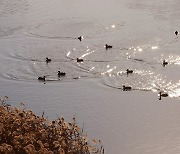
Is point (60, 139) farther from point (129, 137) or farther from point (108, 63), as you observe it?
point (108, 63)

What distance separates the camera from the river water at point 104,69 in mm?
19594

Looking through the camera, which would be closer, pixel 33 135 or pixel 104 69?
pixel 33 135

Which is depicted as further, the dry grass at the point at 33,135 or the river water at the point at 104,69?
the river water at the point at 104,69

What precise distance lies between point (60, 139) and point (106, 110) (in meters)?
7.76

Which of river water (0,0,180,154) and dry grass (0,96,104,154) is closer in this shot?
dry grass (0,96,104,154)

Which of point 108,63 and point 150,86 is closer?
point 150,86

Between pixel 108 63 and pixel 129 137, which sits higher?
pixel 108 63

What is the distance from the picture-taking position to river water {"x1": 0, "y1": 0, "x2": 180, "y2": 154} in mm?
19594

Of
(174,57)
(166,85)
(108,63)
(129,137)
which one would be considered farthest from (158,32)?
(129,137)

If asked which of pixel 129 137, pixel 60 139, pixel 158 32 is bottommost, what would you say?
pixel 129 137

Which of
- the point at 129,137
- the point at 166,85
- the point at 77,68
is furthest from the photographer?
the point at 77,68

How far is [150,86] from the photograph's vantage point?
24281 mm

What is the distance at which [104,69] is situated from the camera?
2728 cm

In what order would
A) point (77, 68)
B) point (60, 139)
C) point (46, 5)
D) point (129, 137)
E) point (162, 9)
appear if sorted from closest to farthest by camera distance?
point (60, 139) < point (129, 137) < point (77, 68) < point (162, 9) < point (46, 5)
